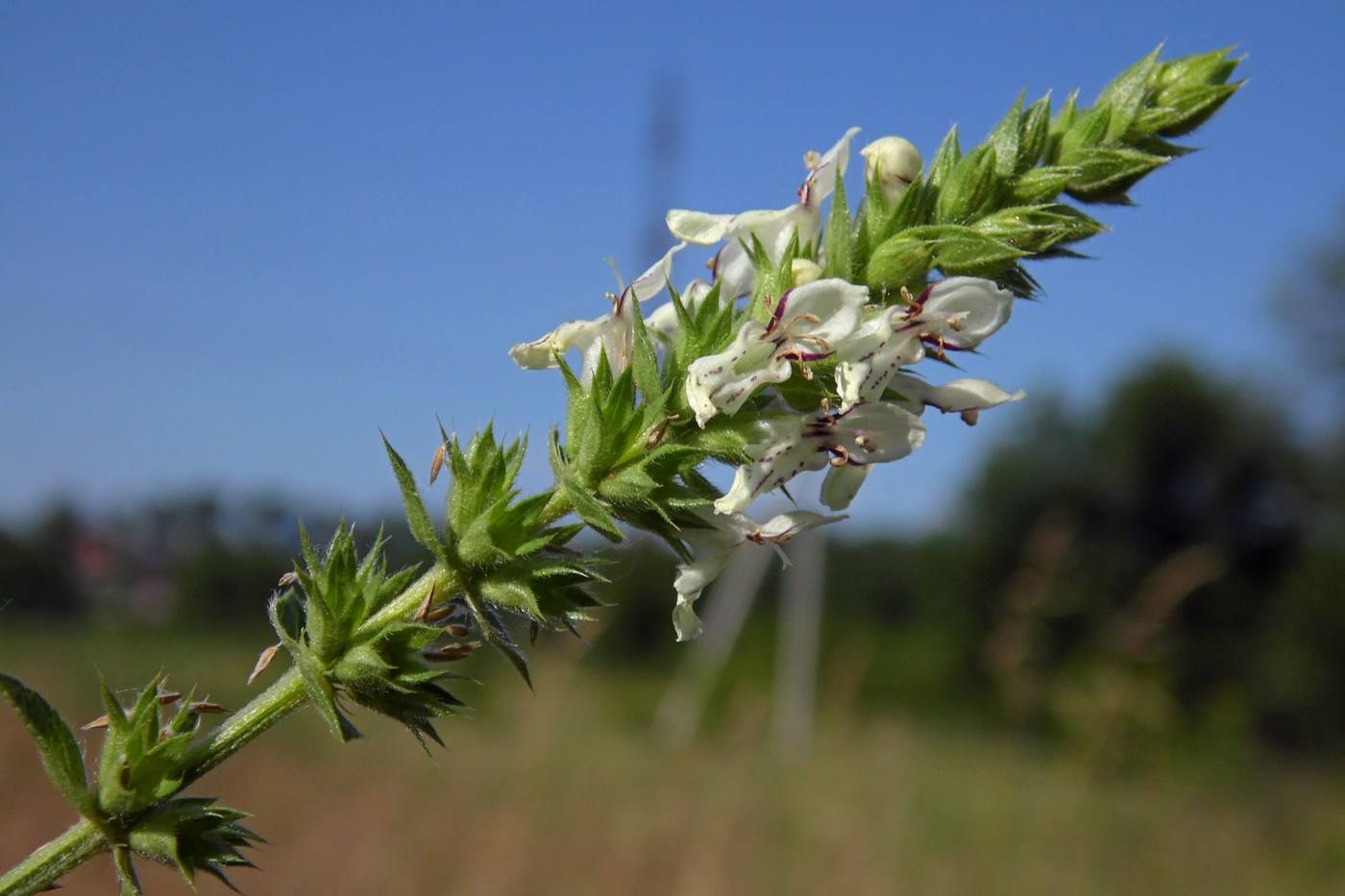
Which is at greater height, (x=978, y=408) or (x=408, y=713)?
(x=978, y=408)

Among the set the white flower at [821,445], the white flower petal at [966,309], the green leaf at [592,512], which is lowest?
the green leaf at [592,512]

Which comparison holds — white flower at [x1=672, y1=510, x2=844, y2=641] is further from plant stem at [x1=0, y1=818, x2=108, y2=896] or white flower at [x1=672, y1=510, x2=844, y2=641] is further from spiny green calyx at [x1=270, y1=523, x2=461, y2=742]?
plant stem at [x1=0, y1=818, x2=108, y2=896]

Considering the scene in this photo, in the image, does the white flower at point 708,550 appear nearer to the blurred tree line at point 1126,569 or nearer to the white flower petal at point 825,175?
the white flower petal at point 825,175

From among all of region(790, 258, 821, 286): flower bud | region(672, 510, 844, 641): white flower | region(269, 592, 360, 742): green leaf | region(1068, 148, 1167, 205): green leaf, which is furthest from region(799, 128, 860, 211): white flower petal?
region(269, 592, 360, 742): green leaf

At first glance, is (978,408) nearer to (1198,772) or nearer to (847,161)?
(847,161)

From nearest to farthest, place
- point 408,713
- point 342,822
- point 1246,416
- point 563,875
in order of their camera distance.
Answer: point 408,713 → point 563,875 → point 342,822 → point 1246,416

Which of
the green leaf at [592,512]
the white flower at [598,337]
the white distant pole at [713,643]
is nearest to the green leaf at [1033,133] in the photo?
the white flower at [598,337]

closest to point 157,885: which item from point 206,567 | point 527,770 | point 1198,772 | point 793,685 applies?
point 527,770
